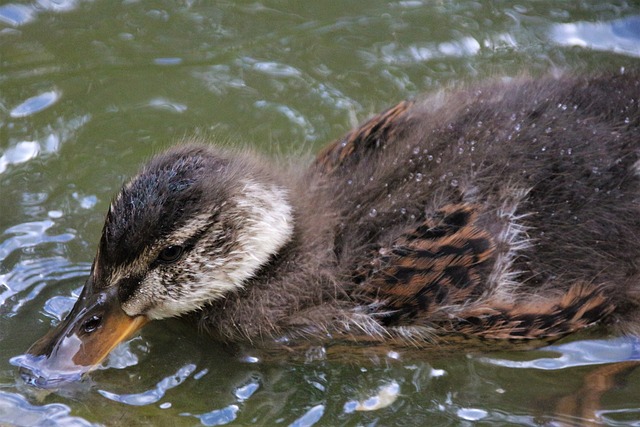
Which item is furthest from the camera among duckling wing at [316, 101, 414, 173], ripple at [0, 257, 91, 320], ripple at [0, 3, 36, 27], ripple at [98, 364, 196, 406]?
ripple at [0, 3, 36, 27]

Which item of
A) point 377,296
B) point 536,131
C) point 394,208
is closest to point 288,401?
point 377,296

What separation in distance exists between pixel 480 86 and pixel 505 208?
2.91 feet

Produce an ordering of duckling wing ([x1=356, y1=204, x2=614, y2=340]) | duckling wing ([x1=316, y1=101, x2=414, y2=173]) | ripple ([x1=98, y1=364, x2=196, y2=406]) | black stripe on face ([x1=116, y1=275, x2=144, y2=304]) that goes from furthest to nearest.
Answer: duckling wing ([x1=316, y1=101, x2=414, y2=173]), ripple ([x1=98, y1=364, x2=196, y2=406]), black stripe on face ([x1=116, y1=275, x2=144, y2=304]), duckling wing ([x1=356, y1=204, x2=614, y2=340])

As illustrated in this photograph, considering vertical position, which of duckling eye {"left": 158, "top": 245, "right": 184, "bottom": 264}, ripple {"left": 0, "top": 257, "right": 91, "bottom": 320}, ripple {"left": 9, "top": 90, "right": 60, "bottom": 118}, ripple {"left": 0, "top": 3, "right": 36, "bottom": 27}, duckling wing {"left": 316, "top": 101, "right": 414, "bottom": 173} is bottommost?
ripple {"left": 0, "top": 257, "right": 91, "bottom": 320}

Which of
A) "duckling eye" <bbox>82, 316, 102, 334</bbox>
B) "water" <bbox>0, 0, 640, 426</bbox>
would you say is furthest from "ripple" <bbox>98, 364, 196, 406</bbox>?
"duckling eye" <bbox>82, 316, 102, 334</bbox>

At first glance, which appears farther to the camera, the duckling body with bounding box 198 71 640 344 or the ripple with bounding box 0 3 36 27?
the ripple with bounding box 0 3 36 27

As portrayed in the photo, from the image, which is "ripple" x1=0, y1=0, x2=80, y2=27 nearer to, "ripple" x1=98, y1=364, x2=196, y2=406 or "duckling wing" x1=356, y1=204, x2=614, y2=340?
"ripple" x1=98, y1=364, x2=196, y2=406

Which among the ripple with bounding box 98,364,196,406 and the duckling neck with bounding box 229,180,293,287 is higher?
the duckling neck with bounding box 229,180,293,287

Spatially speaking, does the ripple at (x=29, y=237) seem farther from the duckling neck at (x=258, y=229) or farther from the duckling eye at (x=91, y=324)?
the duckling neck at (x=258, y=229)

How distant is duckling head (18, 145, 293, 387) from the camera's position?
13.2 ft

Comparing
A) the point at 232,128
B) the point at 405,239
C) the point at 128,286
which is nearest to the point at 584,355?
the point at 405,239

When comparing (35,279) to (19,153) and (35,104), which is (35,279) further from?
(35,104)

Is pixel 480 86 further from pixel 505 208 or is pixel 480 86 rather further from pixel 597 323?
pixel 597 323

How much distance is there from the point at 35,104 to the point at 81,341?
2.29 metres
